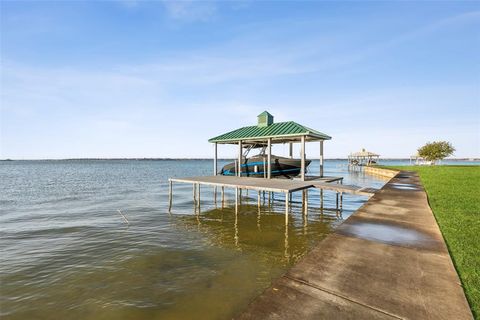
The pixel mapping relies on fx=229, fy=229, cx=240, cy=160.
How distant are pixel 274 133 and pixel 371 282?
39.9ft

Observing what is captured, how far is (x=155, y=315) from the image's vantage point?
5.45m

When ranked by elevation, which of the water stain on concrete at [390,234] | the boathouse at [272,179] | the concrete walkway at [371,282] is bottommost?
the concrete walkway at [371,282]

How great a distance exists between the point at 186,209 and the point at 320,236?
10.7m

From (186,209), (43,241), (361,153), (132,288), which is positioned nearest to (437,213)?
(132,288)

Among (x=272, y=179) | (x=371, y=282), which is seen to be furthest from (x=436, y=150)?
(x=371, y=282)

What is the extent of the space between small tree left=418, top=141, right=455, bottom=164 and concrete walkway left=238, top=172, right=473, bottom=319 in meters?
62.2

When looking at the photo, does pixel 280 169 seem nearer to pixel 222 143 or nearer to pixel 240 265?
pixel 222 143

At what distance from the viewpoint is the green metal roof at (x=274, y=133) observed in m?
14.7

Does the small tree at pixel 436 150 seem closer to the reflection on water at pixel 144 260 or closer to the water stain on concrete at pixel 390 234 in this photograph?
the reflection on water at pixel 144 260

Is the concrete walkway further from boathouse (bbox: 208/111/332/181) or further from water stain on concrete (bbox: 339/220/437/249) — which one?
boathouse (bbox: 208/111/332/181)

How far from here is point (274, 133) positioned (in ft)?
51.3

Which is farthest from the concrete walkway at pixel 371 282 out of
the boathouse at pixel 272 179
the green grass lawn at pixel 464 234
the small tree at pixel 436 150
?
the small tree at pixel 436 150

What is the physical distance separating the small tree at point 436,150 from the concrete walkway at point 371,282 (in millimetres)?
62154

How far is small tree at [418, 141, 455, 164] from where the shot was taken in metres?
52.7
